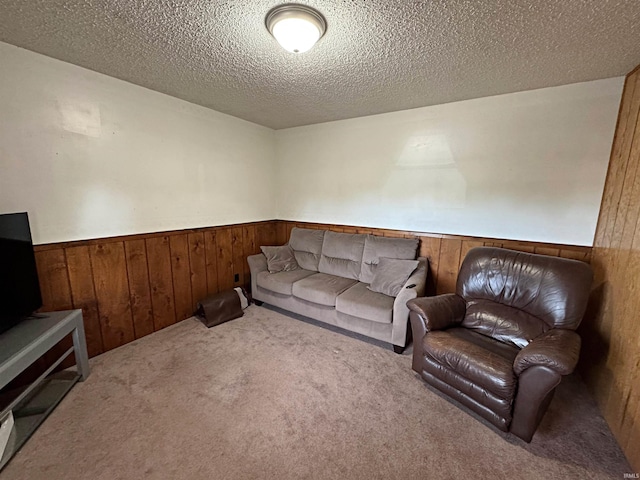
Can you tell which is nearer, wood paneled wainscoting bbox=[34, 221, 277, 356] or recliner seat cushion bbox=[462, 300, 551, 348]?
recliner seat cushion bbox=[462, 300, 551, 348]

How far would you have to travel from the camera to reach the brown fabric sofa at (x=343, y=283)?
95.5 inches

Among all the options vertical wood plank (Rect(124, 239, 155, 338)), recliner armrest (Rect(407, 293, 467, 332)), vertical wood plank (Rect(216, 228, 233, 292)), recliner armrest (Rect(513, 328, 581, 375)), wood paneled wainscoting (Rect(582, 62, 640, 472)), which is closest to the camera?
recliner armrest (Rect(513, 328, 581, 375))

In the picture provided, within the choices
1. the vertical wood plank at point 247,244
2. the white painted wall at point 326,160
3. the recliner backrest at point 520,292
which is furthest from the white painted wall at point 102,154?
the recliner backrest at point 520,292

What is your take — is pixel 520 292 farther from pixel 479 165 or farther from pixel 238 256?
pixel 238 256

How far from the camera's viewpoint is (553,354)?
4.66 ft

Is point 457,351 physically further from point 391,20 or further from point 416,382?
point 391,20

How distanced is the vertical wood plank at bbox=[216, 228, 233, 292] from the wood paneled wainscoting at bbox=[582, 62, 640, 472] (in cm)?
356

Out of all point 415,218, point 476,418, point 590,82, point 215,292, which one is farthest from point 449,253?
point 215,292

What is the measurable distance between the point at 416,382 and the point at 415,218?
1.73 meters

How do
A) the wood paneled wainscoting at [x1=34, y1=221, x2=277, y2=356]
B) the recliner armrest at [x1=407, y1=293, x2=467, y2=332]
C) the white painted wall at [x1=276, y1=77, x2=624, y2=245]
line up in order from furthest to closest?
the white painted wall at [x1=276, y1=77, x2=624, y2=245]
the wood paneled wainscoting at [x1=34, y1=221, x2=277, y2=356]
the recliner armrest at [x1=407, y1=293, x2=467, y2=332]

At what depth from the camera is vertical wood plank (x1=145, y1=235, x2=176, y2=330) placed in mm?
2691

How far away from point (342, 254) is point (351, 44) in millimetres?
2130

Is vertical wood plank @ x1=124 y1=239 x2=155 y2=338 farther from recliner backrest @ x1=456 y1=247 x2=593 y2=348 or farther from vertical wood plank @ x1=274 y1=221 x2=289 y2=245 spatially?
recliner backrest @ x1=456 y1=247 x2=593 y2=348

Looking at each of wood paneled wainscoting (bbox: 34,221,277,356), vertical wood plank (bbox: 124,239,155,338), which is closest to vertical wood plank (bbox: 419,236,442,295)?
wood paneled wainscoting (bbox: 34,221,277,356)
